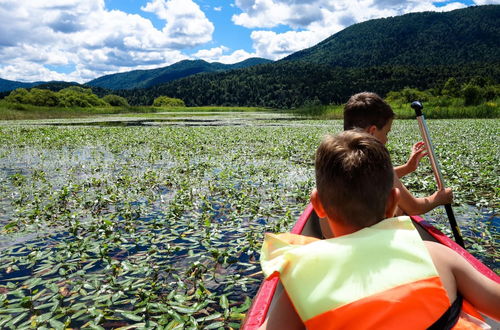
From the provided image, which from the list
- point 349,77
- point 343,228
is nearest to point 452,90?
point 349,77

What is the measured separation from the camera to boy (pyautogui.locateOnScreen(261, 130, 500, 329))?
4.12 feet

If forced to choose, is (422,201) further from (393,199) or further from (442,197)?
(393,199)

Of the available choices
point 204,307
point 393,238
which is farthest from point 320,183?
point 204,307

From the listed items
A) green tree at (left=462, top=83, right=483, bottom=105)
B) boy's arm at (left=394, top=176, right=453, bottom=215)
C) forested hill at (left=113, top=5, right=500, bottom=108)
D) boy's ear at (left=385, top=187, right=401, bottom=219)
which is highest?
forested hill at (left=113, top=5, right=500, bottom=108)

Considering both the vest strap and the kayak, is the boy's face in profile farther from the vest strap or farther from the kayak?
the vest strap

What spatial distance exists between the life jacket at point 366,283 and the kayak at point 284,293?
17cm

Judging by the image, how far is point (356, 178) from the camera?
5.04 ft

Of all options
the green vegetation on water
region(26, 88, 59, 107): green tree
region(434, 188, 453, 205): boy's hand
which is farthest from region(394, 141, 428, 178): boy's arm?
region(26, 88, 59, 107): green tree

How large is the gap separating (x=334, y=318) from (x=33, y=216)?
A: 5.92 meters

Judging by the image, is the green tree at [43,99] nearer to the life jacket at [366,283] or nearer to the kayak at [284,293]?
the kayak at [284,293]

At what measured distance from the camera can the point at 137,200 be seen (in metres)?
6.80

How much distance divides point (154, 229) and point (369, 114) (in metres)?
3.50

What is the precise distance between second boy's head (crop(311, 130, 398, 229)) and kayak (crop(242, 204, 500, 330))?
1.47 feet

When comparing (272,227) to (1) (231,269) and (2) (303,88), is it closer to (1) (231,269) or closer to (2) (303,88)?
(1) (231,269)
